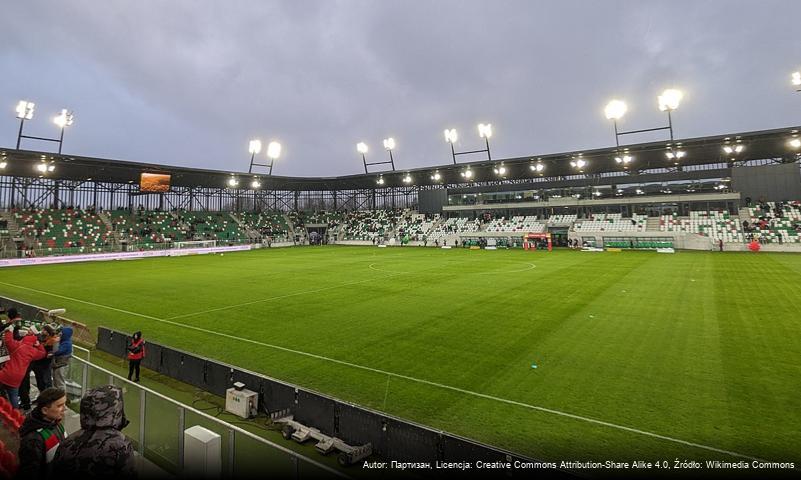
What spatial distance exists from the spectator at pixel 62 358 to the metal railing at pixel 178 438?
0.60 meters

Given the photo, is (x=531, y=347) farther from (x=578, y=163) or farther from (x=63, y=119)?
(x=63, y=119)

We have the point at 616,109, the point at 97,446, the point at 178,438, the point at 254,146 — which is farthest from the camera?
the point at 254,146

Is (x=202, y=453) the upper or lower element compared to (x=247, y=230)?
lower

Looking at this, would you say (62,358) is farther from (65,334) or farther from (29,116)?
(29,116)

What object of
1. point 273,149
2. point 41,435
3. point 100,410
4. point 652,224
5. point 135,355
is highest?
point 273,149

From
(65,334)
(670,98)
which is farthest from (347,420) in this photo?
(670,98)

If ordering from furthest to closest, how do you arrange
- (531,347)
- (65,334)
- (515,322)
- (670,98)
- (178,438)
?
1. (670,98)
2. (515,322)
3. (531,347)
4. (65,334)
5. (178,438)

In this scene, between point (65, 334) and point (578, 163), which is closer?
point (65, 334)

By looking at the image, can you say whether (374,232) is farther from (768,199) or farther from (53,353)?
(53,353)

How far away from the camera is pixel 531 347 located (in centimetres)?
1170

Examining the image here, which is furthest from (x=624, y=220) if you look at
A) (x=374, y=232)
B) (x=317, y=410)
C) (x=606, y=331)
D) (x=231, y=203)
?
(x=231, y=203)

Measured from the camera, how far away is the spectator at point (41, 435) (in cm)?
330

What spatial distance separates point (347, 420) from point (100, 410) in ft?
14.4

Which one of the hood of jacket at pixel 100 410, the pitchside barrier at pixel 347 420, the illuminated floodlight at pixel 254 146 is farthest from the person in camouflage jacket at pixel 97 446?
the illuminated floodlight at pixel 254 146
